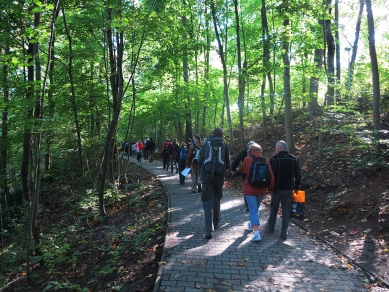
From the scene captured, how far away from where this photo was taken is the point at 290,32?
10.0 m

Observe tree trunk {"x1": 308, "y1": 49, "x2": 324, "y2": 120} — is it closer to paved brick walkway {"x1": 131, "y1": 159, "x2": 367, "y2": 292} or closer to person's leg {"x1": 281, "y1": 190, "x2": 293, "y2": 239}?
person's leg {"x1": 281, "y1": 190, "x2": 293, "y2": 239}

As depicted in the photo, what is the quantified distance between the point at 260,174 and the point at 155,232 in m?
2.66

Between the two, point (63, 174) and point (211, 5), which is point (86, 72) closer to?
point (63, 174)

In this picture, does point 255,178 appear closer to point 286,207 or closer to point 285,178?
point 285,178

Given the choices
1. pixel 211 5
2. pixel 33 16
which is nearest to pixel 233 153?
pixel 211 5

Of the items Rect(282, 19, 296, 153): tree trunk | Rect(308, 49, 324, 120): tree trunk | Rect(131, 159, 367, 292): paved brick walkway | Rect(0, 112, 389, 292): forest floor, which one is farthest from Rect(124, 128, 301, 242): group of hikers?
Rect(308, 49, 324, 120): tree trunk

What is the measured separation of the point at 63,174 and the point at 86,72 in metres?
5.22

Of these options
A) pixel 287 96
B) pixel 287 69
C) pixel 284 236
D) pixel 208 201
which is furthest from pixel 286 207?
pixel 287 69

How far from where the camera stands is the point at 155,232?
246 inches

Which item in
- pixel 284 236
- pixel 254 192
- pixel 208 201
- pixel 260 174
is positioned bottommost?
pixel 284 236

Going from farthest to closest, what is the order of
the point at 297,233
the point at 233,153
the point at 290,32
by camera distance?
the point at 233,153 < the point at 290,32 < the point at 297,233

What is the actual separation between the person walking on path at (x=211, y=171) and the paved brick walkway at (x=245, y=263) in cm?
57

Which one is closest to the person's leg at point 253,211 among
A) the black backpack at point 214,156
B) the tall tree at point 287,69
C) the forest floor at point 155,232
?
the black backpack at point 214,156

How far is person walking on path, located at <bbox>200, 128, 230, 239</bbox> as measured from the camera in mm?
5516
